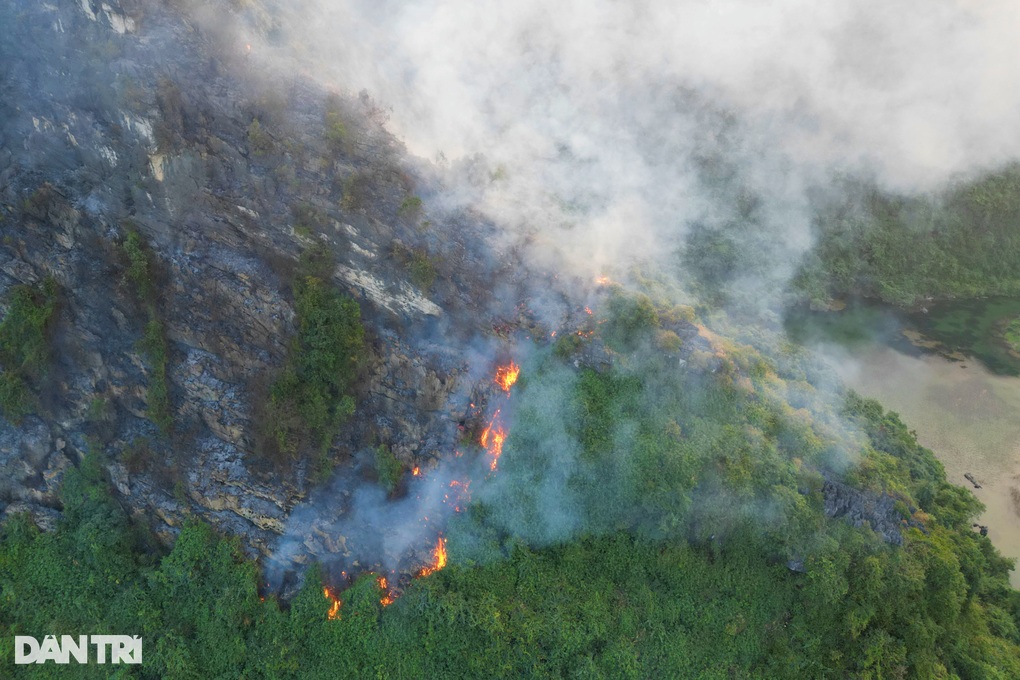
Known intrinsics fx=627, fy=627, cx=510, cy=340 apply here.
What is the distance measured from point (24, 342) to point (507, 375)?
10.7 metres

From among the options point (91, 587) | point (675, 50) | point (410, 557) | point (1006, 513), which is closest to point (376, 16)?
point (675, 50)

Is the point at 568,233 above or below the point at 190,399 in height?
above

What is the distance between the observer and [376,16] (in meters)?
17.9

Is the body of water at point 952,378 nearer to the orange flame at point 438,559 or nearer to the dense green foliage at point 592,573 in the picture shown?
the dense green foliage at point 592,573

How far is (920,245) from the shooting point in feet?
84.6

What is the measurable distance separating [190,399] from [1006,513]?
70.5 ft

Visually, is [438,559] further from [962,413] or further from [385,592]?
[962,413]

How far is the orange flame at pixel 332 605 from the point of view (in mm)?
13273

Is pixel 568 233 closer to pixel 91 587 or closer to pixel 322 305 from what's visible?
pixel 322 305

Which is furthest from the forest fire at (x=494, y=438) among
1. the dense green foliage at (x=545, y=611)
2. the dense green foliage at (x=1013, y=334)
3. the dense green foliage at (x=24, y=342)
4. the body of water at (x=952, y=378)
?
the dense green foliage at (x=1013, y=334)

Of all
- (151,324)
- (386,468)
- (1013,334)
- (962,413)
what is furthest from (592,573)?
(1013,334)

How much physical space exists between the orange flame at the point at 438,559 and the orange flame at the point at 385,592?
0.73 meters

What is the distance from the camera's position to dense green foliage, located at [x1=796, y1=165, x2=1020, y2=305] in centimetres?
2484

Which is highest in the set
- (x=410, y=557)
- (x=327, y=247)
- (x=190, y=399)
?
(x=327, y=247)
